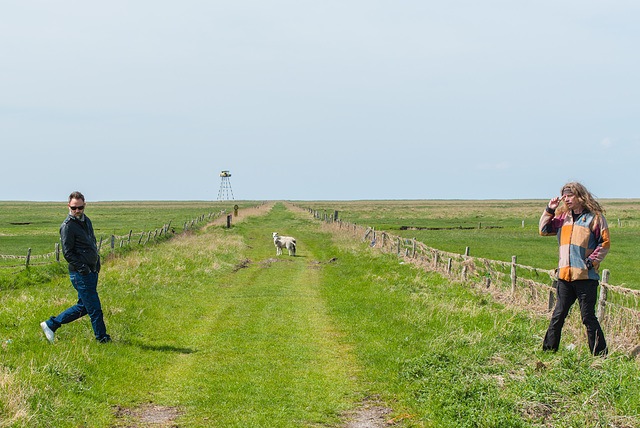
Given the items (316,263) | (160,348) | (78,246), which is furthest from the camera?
(316,263)

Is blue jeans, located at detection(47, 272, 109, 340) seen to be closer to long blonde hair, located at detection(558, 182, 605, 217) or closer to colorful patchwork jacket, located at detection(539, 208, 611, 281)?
colorful patchwork jacket, located at detection(539, 208, 611, 281)

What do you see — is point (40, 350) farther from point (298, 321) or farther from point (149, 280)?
point (149, 280)

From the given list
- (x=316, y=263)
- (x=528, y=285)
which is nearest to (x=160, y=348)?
(x=528, y=285)

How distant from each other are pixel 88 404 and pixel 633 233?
51792 mm

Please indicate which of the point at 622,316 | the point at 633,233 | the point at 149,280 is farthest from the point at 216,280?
the point at 633,233

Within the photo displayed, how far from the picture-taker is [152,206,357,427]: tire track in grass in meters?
5.92

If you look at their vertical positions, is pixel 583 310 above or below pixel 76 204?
below

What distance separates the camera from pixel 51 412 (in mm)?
5414

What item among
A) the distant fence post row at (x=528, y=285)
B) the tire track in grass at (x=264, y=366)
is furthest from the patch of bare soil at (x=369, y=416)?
the distant fence post row at (x=528, y=285)

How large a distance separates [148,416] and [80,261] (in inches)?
124

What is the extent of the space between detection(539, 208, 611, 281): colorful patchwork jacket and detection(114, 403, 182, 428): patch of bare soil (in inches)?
205

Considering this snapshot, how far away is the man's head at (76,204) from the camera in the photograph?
767 cm

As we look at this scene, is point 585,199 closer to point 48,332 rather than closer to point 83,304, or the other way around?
point 83,304

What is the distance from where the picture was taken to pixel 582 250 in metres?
6.60
